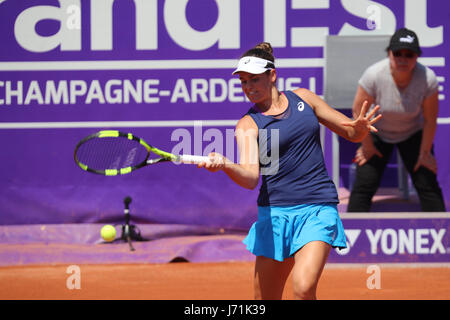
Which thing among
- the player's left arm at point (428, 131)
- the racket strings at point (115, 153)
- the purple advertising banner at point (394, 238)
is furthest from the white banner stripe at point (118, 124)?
the racket strings at point (115, 153)

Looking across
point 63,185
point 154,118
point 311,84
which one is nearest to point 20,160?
point 63,185

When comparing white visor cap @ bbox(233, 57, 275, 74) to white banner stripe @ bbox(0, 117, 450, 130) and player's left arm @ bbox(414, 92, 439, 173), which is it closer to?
player's left arm @ bbox(414, 92, 439, 173)

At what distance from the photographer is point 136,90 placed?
705 centimetres

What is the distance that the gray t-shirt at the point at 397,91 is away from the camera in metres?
6.20

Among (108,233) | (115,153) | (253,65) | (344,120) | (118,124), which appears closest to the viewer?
(253,65)

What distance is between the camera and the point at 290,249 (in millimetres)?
3510

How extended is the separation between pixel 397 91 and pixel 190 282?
2244 mm

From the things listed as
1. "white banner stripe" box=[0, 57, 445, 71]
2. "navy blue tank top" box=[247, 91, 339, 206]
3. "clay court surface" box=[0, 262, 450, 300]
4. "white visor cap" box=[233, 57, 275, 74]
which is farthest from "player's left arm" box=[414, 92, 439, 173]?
"white visor cap" box=[233, 57, 275, 74]

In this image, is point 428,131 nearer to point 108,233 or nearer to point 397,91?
point 397,91

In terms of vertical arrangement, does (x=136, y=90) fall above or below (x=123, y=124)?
above

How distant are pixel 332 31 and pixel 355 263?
6.90 feet

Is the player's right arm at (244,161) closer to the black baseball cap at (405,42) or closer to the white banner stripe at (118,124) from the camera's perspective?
the black baseball cap at (405,42)

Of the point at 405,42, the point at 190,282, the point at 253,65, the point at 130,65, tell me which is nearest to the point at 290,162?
the point at 253,65

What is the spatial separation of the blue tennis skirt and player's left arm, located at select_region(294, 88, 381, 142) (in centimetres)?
35
